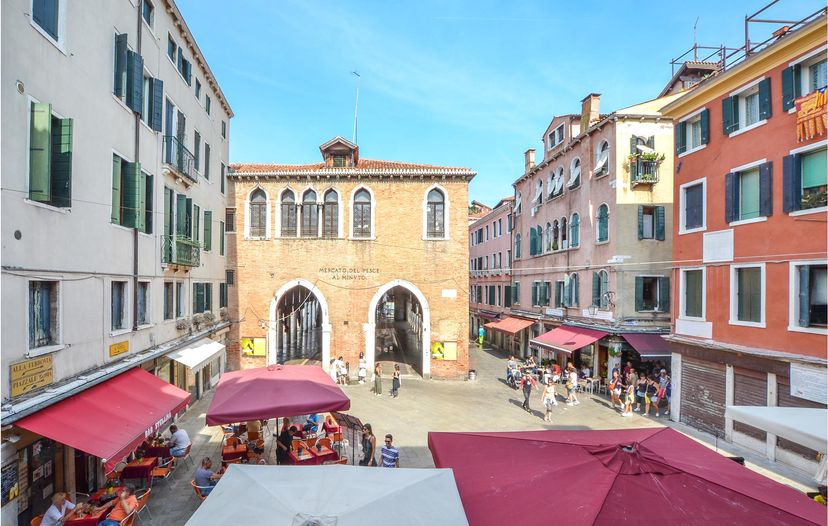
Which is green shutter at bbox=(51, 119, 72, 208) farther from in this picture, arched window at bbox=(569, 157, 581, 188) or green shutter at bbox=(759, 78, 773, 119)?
arched window at bbox=(569, 157, 581, 188)

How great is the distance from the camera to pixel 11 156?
21.9ft

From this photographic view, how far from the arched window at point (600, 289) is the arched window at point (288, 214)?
1464 centimetres

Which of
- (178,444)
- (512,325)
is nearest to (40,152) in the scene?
(178,444)

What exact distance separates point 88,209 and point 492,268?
29.4 m

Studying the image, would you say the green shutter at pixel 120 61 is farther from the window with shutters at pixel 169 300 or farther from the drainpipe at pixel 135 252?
the window with shutters at pixel 169 300

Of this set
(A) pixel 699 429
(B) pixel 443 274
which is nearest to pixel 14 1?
(B) pixel 443 274

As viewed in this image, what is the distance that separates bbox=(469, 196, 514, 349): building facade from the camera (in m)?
31.5

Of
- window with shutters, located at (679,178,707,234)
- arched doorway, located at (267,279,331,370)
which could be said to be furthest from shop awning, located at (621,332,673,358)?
arched doorway, located at (267,279,331,370)

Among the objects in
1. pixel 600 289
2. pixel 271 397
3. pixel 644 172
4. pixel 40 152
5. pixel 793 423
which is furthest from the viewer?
pixel 600 289

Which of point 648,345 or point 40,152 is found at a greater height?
point 40,152

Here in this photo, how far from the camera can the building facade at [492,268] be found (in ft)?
104

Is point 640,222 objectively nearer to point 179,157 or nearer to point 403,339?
point 179,157

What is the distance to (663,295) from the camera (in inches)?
712

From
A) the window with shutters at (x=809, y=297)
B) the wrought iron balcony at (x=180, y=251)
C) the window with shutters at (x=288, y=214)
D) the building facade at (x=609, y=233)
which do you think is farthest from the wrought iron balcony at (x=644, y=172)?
the wrought iron balcony at (x=180, y=251)
